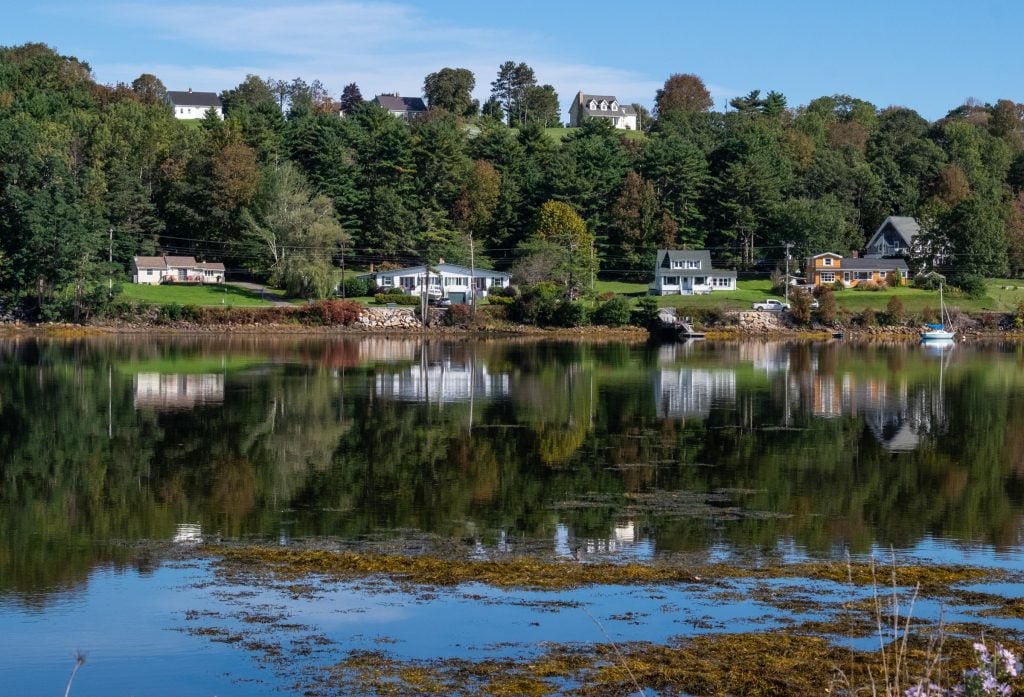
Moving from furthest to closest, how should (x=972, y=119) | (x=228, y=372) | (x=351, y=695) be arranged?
1. (x=972, y=119)
2. (x=228, y=372)
3. (x=351, y=695)

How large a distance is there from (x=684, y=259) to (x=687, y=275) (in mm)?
2241

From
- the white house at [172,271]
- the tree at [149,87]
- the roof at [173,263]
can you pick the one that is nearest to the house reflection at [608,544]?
the white house at [172,271]

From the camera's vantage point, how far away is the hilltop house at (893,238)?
121750 millimetres

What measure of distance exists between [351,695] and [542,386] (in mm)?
37225

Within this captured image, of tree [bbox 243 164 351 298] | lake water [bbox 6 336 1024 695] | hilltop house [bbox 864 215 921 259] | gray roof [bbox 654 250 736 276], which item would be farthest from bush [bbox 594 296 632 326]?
lake water [bbox 6 336 1024 695]

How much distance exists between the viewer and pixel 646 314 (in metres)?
97.2

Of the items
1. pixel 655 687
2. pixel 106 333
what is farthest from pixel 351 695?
pixel 106 333

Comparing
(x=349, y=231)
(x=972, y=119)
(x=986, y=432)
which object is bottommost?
(x=986, y=432)

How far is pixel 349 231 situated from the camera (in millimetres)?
115375

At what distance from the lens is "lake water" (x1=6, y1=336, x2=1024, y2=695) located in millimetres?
15695

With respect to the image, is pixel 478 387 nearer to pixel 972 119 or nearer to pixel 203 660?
Result: pixel 203 660

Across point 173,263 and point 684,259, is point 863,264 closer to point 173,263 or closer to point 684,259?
point 684,259

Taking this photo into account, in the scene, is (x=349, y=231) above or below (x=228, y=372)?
above

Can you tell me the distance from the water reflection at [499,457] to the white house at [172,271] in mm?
48319
